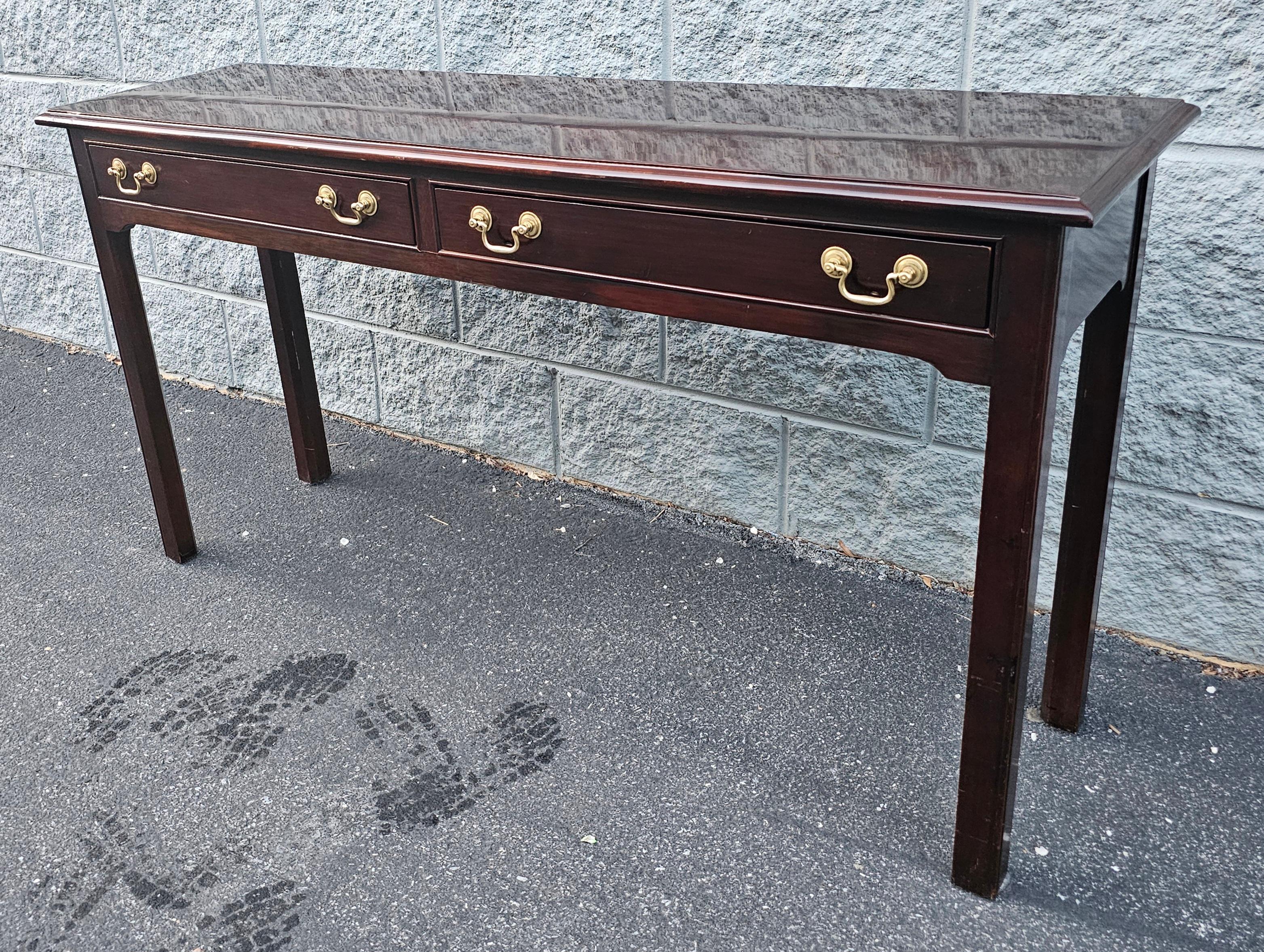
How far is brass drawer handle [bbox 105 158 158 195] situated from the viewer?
5.88 ft

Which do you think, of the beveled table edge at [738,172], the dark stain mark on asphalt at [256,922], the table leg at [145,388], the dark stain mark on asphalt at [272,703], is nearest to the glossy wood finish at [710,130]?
the beveled table edge at [738,172]

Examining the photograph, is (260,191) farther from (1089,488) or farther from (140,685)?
(1089,488)

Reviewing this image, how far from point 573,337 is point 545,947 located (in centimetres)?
128

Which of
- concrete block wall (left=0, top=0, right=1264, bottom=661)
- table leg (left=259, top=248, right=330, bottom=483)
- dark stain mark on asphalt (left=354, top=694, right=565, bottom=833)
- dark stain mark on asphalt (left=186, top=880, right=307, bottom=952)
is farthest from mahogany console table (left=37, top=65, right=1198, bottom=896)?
dark stain mark on asphalt (left=186, top=880, right=307, bottom=952)

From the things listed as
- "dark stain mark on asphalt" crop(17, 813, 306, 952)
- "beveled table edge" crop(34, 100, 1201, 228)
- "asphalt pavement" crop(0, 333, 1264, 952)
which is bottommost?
"asphalt pavement" crop(0, 333, 1264, 952)

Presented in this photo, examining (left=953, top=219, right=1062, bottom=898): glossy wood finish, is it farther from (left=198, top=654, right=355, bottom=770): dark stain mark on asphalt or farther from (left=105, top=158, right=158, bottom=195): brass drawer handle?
(left=105, top=158, right=158, bottom=195): brass drawer handle

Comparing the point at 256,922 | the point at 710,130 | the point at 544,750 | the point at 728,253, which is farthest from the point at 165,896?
the point at 710,130

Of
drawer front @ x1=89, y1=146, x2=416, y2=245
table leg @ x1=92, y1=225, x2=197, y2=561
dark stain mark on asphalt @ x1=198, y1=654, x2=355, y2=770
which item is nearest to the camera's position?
drawer front @ x1=89, y1=146, x2=416, y2=245

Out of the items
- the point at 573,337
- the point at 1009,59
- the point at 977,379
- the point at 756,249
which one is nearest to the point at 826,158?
the point at 756,249

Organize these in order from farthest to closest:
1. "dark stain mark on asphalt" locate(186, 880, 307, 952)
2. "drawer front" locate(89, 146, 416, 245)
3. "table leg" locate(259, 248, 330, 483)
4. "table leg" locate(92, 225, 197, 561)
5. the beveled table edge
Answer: "table leg" locate(259, 248, 330, 483), "table leg" locate(92, 225, 197, 561), "drawer front" locate(89, 146, 416, 245), "dark stain mark on asphalt" locate(186, 880, 307, 952), the beveled table edge

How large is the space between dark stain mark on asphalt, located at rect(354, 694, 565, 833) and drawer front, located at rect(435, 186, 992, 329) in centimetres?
72

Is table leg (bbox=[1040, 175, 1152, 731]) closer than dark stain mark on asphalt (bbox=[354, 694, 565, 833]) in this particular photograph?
Yes

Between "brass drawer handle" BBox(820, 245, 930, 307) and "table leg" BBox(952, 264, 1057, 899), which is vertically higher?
"brass drawer handle" BBox(820, 245, 930, 307)

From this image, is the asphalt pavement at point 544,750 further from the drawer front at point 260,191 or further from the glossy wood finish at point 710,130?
the glossy wood finish at point 710,130
